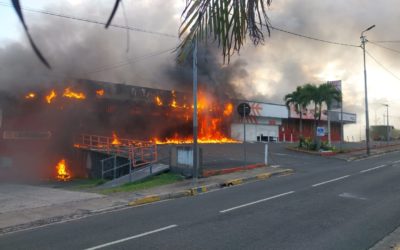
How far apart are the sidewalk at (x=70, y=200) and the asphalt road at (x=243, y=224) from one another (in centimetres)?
62

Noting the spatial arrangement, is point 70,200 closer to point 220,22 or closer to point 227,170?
point 227,170

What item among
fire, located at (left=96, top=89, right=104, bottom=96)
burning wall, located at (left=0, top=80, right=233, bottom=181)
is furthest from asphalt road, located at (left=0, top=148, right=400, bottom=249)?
fire, located at (left=96, top=89, right=104, bottom=96)

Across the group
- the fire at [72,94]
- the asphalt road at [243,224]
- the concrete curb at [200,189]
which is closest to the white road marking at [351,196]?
the asphalt road at [243,224]

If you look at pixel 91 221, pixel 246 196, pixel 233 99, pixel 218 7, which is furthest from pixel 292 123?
pixel 218 7

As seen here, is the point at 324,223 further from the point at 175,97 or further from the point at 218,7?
the point at 175,97

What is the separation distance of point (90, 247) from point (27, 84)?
21362 mm

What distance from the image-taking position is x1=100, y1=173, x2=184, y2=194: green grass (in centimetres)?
1428

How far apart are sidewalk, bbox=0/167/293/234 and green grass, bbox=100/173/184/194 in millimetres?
510

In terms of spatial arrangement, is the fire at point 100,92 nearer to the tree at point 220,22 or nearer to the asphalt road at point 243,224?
the asphalt road at point 243,224

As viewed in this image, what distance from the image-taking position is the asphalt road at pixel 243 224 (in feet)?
21.8

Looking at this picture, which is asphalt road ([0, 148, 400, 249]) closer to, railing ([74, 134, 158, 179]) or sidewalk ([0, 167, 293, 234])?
sidewalk ([0, 167, 293, 234])

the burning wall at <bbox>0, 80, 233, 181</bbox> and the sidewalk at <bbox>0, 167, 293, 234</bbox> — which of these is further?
the burning wall at <bbox>0, 80, 233, 181</bbox>

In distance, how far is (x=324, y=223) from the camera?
7840mm

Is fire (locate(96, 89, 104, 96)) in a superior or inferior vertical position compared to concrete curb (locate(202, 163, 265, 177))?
superior
